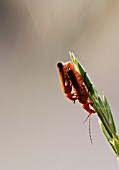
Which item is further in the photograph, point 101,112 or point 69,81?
point 69,81

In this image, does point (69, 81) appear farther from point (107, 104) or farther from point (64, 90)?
point (107, 104)

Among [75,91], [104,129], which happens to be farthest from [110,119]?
[75,91]

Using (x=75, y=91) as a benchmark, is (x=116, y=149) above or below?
below

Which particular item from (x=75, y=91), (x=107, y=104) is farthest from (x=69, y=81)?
(x=107, y=104)

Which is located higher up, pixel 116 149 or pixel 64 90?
pixel 64 90

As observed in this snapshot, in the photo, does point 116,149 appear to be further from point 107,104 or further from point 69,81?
point 69,81

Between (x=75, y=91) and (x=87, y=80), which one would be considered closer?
(x=87, y=80)

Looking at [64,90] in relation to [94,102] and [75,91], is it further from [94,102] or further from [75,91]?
[94,102]

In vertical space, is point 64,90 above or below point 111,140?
above
